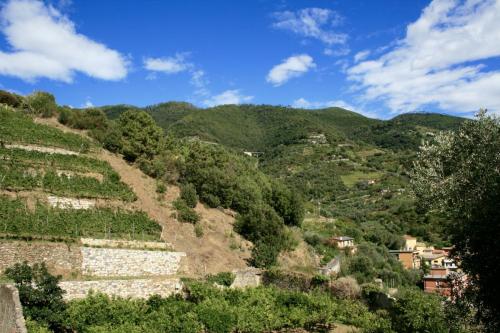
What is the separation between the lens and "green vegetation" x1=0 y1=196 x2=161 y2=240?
23047mm

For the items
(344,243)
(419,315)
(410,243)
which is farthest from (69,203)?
(410,243)

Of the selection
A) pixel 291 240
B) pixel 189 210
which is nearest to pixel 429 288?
pixel 291 240

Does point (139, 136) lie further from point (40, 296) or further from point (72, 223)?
point (40, 296)

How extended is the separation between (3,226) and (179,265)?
383 inches

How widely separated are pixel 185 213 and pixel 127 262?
29.2 feet

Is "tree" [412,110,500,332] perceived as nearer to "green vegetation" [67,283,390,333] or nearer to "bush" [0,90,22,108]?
"green vegetation" [67,283,390,333]

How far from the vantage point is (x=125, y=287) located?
2252 cm

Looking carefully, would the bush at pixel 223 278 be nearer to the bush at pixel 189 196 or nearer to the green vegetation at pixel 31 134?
the bush at pixel 189 196

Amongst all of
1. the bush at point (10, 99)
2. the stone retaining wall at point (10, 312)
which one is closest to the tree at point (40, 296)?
the stone retaining wall at point (10, 312)

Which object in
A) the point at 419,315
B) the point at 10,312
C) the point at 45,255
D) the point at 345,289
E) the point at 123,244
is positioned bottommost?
the point at 345,289

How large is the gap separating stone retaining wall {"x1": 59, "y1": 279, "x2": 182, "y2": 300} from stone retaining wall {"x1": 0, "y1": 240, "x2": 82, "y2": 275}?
5.52 ft

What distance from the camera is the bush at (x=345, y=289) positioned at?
28.1 metres

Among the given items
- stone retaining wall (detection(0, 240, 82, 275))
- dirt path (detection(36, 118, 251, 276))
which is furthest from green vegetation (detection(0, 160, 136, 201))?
stone retaining wall (detection(0, 240, 82, 275))

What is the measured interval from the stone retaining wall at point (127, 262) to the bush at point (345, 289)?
34.1 ft
